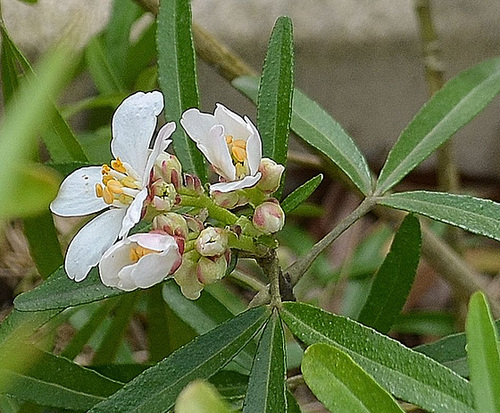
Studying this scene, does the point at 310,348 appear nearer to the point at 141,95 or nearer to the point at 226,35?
the point at 141,95

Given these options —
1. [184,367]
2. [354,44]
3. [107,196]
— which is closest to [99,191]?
[107,196]

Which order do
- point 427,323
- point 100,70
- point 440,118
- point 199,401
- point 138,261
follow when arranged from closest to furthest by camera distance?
point 199,401, point 138,261, point 440,118, point 100,70, point 427,323

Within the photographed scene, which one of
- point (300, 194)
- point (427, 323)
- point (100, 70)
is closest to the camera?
point (300, 194)

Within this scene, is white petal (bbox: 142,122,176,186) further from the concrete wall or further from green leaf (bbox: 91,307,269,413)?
the concrete wall

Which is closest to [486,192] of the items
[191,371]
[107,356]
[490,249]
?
[490,249]

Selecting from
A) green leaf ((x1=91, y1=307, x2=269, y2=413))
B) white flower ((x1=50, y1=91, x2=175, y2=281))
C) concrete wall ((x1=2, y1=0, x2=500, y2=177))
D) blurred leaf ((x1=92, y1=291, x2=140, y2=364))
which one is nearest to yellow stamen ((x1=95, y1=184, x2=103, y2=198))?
white flower ((x1=50, y1=91, x2=175, y2=281))

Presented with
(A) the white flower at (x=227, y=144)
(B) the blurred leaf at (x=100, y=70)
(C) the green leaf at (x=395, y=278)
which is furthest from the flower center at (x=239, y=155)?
(B) the blurred leaf at (x=100, y=70)

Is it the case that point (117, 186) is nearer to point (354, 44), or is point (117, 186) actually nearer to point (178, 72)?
point (178, 72)
